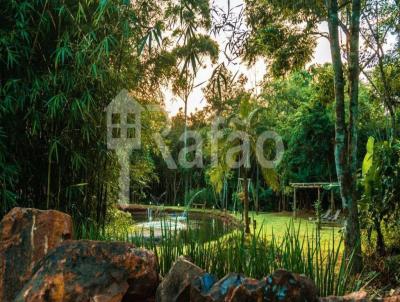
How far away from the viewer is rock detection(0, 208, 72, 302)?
2.58m

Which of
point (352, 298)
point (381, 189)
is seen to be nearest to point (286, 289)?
point (352, 298)

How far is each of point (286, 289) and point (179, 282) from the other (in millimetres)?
556

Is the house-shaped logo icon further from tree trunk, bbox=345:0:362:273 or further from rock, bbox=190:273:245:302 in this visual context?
rock, bbox=190:273:245:302

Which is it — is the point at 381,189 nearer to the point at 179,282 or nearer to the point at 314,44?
the point at 314,44

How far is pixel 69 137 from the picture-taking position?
4559mm

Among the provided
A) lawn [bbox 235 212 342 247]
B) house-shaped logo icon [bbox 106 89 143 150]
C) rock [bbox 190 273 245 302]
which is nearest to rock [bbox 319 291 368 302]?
rock [bbox 190 273 245 302]

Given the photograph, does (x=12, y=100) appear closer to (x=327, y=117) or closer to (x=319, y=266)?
(x=319, y=266)

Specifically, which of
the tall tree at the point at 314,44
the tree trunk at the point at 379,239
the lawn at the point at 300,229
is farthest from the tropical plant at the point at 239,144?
the tree trunk at the point at 379,239

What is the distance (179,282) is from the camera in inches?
83.3

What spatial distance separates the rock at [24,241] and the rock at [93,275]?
29 cm

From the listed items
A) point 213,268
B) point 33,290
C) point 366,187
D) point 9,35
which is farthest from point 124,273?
point 366,187

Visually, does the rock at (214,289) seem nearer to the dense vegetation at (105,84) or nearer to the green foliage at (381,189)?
the dense vegetation at (105,84)
